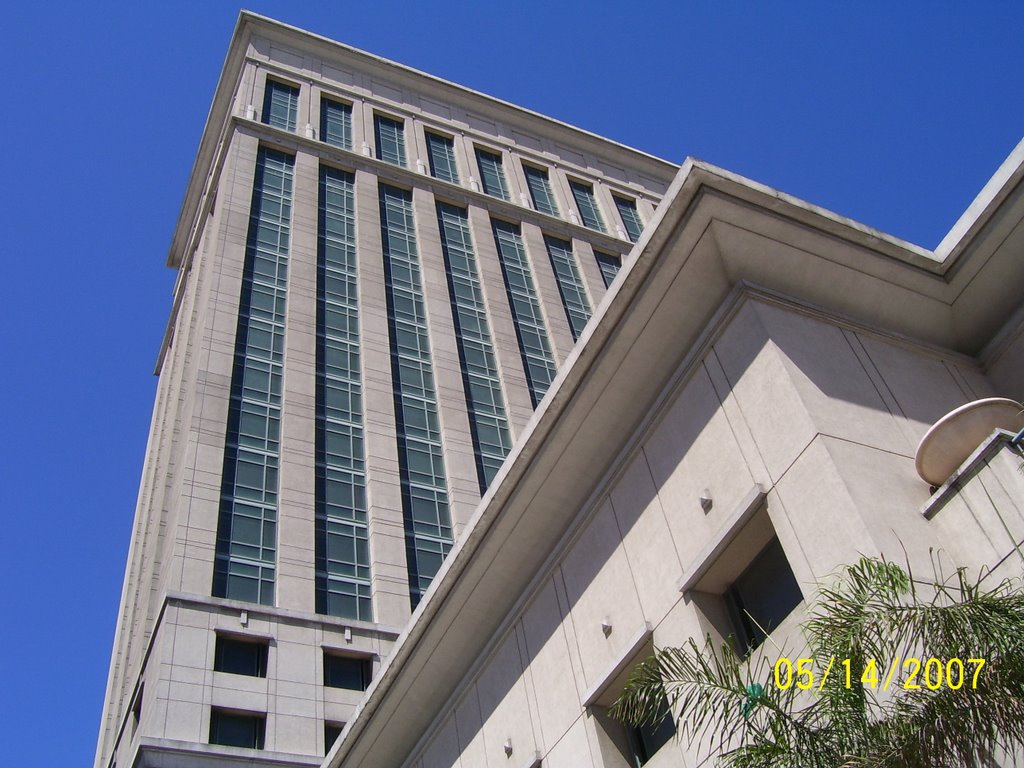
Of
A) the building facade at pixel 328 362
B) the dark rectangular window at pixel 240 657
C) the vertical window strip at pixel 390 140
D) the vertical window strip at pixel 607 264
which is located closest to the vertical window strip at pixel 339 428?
the building facade at pixel 328 362

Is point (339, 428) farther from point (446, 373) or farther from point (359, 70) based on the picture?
point (359, 70)

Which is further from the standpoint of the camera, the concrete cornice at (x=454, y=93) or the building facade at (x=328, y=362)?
the concrete cornice at (x=454, y=93)

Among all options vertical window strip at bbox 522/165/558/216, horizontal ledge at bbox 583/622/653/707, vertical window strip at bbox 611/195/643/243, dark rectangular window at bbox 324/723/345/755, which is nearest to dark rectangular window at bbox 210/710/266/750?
dark rectangular window at bbox 324/723/345/755

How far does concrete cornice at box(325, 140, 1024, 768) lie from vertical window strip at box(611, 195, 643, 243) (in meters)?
54.7

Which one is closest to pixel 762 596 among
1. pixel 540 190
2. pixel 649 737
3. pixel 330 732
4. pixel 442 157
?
pixel 649 737

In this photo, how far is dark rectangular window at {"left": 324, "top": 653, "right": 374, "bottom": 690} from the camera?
34.8 meters

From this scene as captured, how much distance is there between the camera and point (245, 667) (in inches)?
1336

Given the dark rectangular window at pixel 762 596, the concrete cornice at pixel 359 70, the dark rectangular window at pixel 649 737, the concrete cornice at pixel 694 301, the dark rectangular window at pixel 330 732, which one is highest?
the concrete cornice at pixel 359 70

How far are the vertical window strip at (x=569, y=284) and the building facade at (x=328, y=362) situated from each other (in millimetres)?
185

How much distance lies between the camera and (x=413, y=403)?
48.2 meters

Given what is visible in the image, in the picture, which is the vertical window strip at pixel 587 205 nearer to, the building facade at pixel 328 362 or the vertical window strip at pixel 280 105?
the building facade at pixel 328 362

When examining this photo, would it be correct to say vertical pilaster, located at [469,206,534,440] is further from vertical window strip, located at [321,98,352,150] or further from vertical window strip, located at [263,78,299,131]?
vertical window strip, located at [263,78,299,131]

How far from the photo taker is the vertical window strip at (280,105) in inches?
2485
